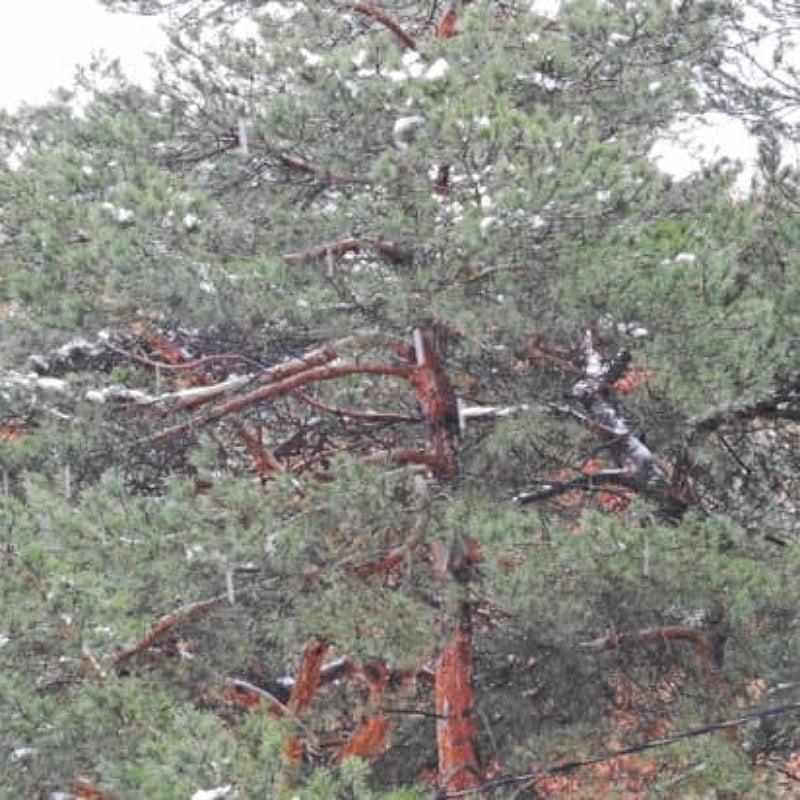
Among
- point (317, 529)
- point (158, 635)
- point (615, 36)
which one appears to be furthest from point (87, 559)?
A: point (615, 36)

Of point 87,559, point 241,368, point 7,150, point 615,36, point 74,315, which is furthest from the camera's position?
point 7,150

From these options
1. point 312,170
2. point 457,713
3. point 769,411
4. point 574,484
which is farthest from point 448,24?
point 457,713

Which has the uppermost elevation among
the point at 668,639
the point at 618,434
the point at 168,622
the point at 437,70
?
the point at 437,70

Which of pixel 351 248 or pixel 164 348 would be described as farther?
pixel 164 348

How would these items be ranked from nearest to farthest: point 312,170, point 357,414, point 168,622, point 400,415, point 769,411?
point 168,622, point 312,170, point 769,411, point 357,414, point 400,415

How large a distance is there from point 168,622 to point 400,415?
2.01m

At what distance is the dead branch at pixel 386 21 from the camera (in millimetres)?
6105

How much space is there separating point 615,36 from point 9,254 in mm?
3228

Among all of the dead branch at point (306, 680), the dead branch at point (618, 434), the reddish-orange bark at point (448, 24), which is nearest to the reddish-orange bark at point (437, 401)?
the dead branch at point (618, 434)

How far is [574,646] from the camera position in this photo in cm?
560

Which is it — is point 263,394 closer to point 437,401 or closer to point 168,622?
point 437,401

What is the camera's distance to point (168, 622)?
498 cm

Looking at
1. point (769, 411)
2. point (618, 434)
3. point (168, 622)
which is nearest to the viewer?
point (168, 622)

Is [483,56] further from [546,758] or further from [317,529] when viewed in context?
[546,758]
